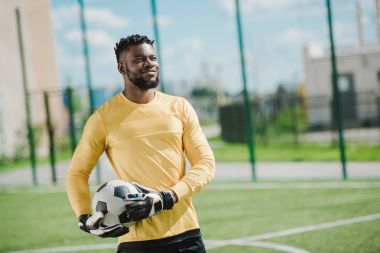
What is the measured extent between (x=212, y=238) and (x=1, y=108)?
20.6m

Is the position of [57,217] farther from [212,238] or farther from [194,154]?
[194,154]

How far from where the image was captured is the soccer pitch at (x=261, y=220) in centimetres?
574

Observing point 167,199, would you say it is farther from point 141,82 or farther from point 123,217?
point 141,82

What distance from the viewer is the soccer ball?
257 centimetres

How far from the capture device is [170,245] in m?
2.71

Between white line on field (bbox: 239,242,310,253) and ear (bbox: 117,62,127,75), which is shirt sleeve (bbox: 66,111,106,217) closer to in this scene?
ear (bbox: 117,62,127,75)

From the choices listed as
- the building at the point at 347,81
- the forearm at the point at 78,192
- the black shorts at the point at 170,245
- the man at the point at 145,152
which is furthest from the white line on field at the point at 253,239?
the building at the point at 347,81

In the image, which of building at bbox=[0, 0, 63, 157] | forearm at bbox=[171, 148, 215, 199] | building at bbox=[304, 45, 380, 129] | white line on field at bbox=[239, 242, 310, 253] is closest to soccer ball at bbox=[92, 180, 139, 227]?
forearm at bbox=[171, 148, 215, 199]

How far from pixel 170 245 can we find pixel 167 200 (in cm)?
31

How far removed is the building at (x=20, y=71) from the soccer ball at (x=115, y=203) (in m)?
19.2

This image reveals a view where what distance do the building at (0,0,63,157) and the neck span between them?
1897cm

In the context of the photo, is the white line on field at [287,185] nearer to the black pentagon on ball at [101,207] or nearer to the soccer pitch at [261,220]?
the soccer pitch at [261,220]

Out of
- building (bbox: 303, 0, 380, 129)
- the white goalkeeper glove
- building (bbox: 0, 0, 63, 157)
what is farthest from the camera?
building (bbox: 0, 0, 63, 157)

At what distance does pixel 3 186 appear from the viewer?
46.1 ft
